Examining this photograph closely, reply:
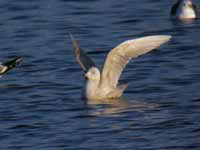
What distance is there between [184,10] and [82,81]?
5259 millimetres

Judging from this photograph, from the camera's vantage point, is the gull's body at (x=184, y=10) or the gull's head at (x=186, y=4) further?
the gull's head at (x=186, y=4)

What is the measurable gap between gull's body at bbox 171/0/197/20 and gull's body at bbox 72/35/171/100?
6407 mm

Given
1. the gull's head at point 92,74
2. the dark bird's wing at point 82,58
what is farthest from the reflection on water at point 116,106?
the dark bird's wing at point 82,58

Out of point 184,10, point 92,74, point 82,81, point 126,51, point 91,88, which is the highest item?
point 126,51

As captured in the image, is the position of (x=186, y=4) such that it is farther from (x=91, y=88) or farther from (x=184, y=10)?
(x=91, y=88)

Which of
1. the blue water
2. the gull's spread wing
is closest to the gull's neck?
the gull's spread wing

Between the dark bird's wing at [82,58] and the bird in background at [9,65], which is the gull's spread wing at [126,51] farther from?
the bird in background at [9,65]

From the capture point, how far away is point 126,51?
674 inches

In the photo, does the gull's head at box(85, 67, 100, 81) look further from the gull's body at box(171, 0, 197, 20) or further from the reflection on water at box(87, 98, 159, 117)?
the gull's body at box(171, 0, 197, 20)

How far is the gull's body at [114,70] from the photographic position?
17.1 meters

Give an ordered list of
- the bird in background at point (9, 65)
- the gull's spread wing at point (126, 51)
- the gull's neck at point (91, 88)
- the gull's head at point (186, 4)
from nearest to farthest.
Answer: the gull's spread wing at point (126, 51) → the gull's neck at point (91, 88) → the bird in background at point (9, 65) → the gull's head at point (186, 4)

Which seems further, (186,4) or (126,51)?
(186,4)

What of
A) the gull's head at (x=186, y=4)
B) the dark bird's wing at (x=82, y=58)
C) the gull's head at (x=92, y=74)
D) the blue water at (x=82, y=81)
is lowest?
the blue water at (x=82, y=81)

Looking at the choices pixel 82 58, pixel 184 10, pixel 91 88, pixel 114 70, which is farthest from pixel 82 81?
pixel 184 10
